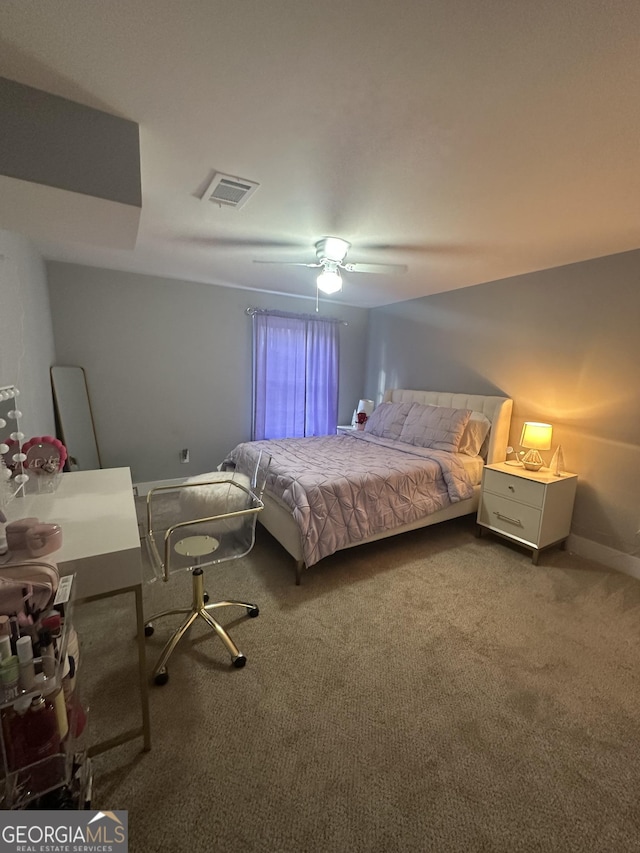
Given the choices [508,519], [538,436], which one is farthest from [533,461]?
A: [508,519]

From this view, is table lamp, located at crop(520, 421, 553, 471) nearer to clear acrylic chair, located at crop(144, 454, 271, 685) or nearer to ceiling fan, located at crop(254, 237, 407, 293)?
ceiling fan, located at crop(254, 237, 407, 293)

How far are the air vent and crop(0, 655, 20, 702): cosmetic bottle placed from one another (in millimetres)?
1941

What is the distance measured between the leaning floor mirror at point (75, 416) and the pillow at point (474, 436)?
352 cm

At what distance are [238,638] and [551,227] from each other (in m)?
2.96

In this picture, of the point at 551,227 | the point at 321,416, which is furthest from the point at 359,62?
the point at 321,416

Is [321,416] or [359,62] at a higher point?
[359,62]

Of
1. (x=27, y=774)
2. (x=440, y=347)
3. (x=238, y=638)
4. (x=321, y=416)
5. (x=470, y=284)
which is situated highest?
(x=470, y=284)

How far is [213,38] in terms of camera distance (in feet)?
3.16

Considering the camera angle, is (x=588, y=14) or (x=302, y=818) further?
(x=302, y=818)

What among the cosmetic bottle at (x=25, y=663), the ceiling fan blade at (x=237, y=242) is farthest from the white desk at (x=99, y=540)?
the ceiling fan blade at (x=237, y=242)

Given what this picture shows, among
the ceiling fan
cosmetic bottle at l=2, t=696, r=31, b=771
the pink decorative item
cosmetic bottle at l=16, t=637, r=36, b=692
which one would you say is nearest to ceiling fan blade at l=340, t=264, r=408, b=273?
the ceiling fan

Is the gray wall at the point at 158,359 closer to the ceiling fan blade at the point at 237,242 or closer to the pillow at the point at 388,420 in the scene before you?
the ceiling fan blade at the point at 237,242

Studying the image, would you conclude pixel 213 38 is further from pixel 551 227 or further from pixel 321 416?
pixel 321 416

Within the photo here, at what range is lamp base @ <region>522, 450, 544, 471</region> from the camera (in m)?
2.79
